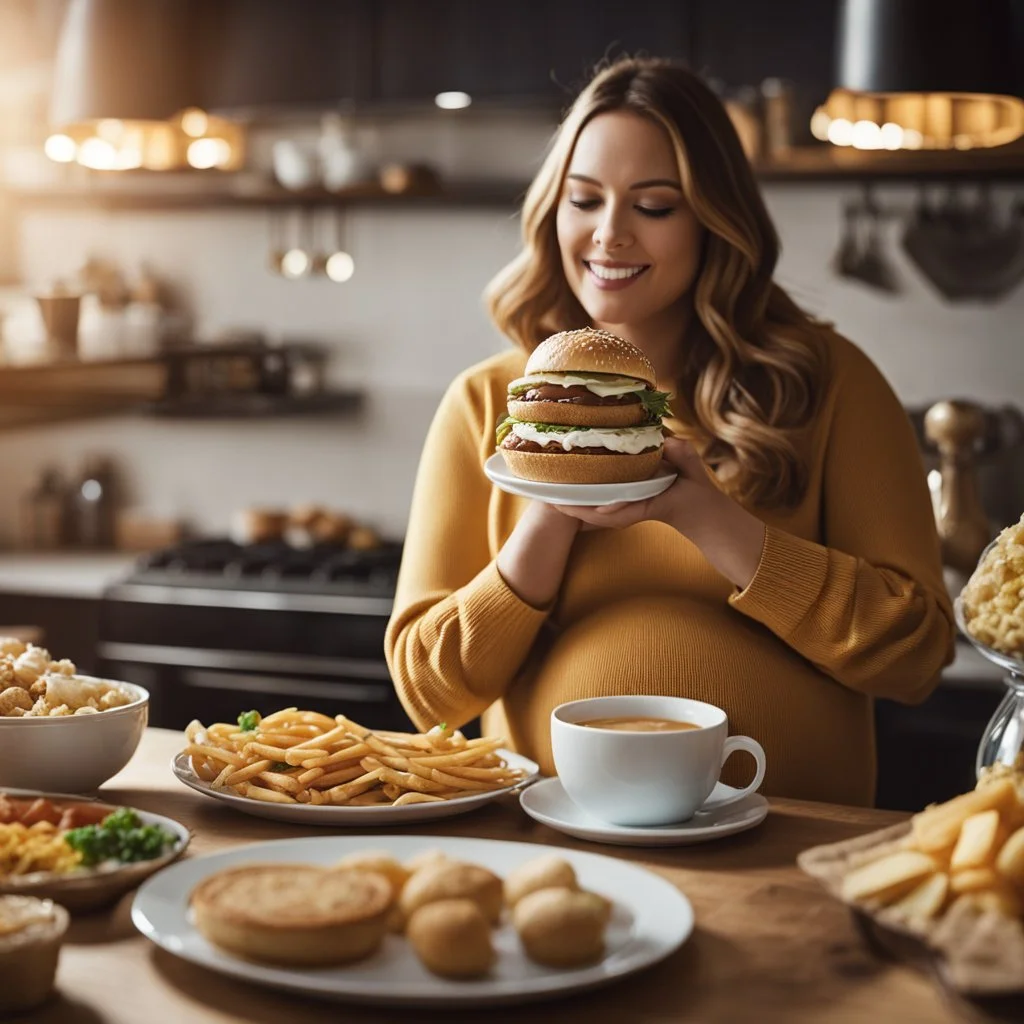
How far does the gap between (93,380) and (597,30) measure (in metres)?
Result: 1.63

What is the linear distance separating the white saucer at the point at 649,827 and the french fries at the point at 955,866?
252 millimetres

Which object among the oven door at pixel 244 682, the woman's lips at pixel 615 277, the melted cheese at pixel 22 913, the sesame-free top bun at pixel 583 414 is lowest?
the oven door at pixel 244 682

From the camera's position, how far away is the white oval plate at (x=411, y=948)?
105 centimetres

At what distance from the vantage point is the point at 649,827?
144 cm

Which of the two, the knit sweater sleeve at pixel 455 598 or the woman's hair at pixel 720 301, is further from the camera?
the woman's hair at pixel 720 301

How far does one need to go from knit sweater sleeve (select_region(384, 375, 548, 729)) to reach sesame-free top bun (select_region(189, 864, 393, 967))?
77cm

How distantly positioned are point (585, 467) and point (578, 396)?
4.2 inches

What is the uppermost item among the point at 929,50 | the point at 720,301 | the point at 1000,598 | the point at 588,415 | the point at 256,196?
the point at 929,50

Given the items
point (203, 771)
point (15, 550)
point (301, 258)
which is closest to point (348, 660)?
point (301, 258)

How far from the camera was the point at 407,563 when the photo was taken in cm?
205

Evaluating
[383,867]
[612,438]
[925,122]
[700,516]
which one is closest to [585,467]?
[612,438]

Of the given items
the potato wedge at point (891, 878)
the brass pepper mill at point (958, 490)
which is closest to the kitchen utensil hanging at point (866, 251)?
the brass pepper mill at point (958, 490)

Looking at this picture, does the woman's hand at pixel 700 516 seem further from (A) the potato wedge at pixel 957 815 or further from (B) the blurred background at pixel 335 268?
(B) the blurred background at pixel 335 268

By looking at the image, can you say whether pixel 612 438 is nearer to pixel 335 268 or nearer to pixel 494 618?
pixel 494 618
